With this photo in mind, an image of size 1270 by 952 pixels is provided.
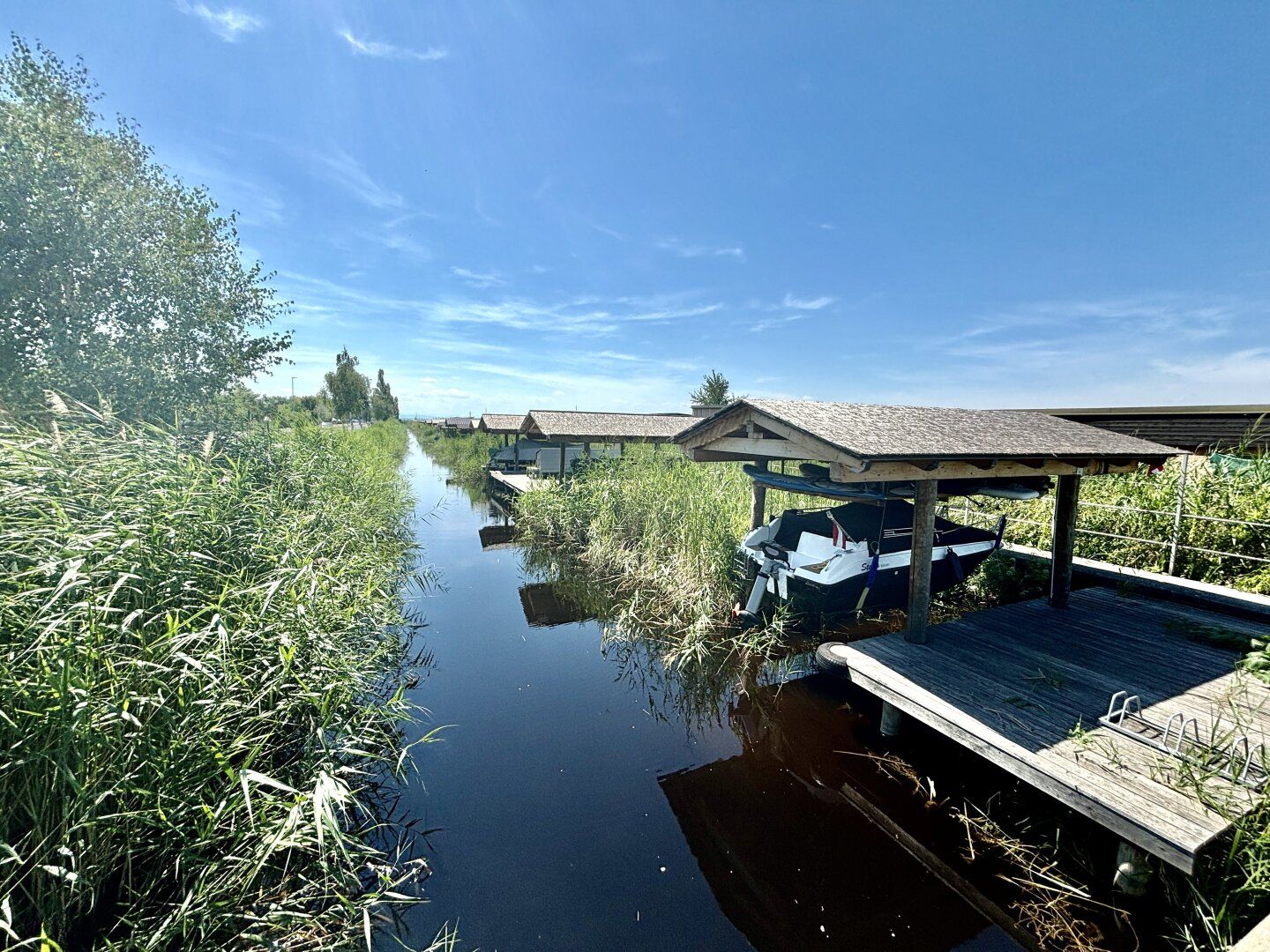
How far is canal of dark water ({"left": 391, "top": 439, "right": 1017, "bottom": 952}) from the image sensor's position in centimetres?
268

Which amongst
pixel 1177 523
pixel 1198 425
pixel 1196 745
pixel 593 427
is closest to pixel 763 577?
pixel 1196 745

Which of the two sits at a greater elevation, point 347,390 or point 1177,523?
point 347,390

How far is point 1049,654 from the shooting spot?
440 centimetres

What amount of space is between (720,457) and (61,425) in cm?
683

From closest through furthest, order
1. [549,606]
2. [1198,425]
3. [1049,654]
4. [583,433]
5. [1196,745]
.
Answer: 1. [1196,745]
2. [1049,654]
3. [549,606]
4. [1198,425]
5. [583,433]

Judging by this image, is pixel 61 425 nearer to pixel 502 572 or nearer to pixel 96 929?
pixel 96 929

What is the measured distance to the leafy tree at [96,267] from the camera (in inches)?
292

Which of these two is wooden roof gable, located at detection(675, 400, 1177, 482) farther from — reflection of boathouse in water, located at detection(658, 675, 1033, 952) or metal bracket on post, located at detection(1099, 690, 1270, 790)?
reflection of boathouse in water, located at detection(658, 675, 1033, 952)

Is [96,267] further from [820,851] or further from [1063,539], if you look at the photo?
[1063,539]

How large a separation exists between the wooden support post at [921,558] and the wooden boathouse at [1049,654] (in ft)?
0.05

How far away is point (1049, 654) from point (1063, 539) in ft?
5.65

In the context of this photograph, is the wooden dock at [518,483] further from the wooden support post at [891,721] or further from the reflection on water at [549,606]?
the wooden support post at [891,721]

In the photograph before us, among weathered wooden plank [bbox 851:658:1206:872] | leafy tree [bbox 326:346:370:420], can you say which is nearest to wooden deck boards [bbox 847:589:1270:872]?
weathered wooden plank [bbox 851:658:1206:872]

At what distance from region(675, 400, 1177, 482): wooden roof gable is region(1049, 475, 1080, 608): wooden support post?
335mm
